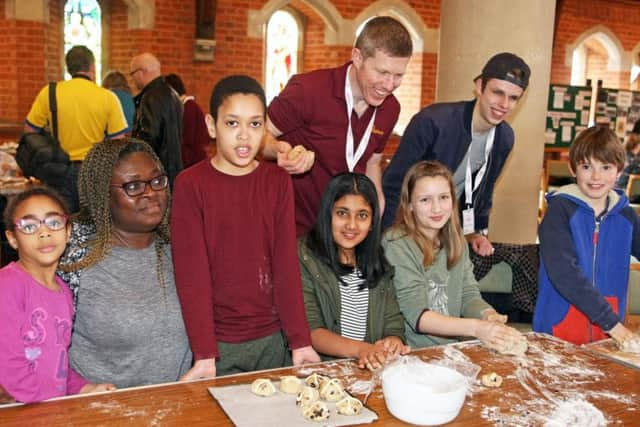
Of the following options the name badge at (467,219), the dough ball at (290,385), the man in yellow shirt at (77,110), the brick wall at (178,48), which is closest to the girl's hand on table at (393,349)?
the dough ball at (290,385)

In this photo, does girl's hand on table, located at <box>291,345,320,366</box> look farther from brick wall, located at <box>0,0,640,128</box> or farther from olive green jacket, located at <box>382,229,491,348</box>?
brick wall, located at <box>0,0,640,128</box>

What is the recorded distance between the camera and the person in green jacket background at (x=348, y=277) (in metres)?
2.59

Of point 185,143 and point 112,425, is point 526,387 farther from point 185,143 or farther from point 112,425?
point 185,143

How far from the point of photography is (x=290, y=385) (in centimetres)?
184

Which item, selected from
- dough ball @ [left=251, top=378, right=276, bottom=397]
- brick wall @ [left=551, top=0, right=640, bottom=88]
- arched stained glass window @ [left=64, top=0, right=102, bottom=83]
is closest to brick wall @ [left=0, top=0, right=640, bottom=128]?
arched stained glass window @ [left=64, top=0, right=102, bottom=83]

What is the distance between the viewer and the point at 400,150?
131 inches

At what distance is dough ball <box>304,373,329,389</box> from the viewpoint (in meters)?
1.86

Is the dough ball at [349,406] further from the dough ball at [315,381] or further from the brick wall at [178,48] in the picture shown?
the brick wall at [178,48]

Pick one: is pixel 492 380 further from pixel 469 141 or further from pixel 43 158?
pixel 43 158

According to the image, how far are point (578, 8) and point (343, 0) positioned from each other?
519 cm

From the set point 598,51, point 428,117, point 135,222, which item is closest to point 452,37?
point 428,117

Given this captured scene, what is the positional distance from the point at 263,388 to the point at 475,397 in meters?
0.59

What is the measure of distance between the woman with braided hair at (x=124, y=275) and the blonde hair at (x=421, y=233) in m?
1.02

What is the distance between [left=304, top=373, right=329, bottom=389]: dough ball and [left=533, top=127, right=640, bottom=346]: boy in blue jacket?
1396 mm
